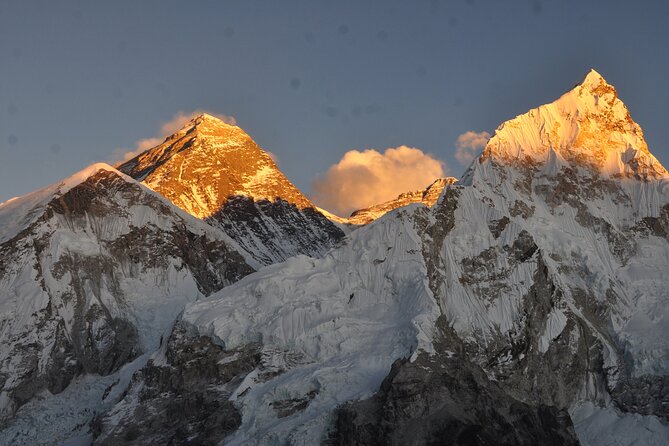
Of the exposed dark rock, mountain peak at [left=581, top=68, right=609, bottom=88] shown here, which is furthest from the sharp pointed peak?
the exposed dark rock

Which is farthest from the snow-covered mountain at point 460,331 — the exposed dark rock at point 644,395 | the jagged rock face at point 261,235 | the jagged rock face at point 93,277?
the jagged rock face at point 261,235

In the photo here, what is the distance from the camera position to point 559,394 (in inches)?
4936

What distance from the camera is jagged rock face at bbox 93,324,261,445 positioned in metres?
111

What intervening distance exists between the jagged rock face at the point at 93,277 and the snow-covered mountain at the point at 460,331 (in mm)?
17701

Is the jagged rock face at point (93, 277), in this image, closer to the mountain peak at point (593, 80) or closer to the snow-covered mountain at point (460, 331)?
the snow-covered mountain at point (460, 331)

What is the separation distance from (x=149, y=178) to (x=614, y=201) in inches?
3013

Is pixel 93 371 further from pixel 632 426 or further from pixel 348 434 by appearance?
pixel 632 426

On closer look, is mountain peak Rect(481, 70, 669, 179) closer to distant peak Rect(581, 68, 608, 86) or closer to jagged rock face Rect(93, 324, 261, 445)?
distant peak Rect(581, 68, 608, 86)

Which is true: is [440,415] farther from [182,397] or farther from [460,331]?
[182,397]

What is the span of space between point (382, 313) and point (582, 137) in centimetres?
4840

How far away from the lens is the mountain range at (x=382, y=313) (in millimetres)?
108750

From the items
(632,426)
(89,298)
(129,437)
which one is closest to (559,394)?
(632,426)

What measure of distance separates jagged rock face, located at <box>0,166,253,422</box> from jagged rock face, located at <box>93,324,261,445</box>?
58.8 ft

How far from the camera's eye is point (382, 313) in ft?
403
